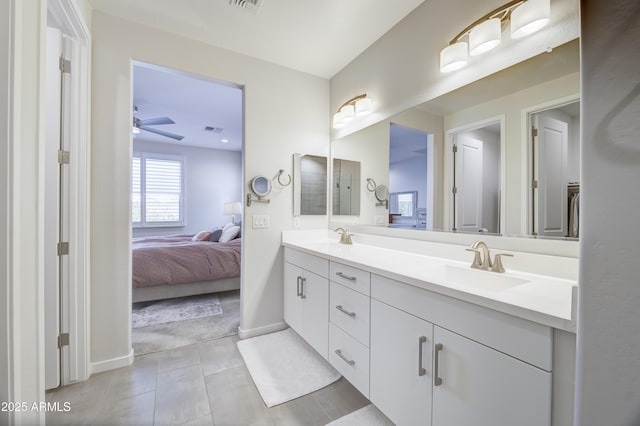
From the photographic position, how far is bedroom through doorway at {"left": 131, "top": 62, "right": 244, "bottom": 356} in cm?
264

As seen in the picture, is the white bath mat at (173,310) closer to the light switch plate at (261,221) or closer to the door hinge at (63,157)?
the light switch plate at (261,221)

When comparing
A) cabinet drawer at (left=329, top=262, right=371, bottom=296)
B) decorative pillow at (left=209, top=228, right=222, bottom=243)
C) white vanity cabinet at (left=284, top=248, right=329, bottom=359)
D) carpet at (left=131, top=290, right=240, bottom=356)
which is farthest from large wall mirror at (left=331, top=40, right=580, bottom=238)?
decorative pillow at (left=209, top=228, right=222, bottom=243)

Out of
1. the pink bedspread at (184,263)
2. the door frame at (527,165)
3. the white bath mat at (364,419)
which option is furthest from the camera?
the pink bedspread at (184,263)

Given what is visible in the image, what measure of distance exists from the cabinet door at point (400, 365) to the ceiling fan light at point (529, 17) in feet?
4.68

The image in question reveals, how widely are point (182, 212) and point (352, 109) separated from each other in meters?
5.03

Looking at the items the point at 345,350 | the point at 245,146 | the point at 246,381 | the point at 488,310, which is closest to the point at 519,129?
the point at 488,310

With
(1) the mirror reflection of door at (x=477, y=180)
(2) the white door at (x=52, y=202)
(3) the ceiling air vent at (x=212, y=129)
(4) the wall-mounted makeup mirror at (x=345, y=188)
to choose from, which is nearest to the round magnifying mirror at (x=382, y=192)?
(4) the wall-mounted makeup mirror at (x=345, y=188)

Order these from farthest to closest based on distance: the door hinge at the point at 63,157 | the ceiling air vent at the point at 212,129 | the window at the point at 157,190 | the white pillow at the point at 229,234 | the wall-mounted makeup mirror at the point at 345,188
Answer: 1. the window at the point at 157,190
2. the ceiling air vent at the point at 212,129
3. the white pillow at the point at 229,234
4. the wall-mounted makeup mirror at the point at 345,188
5. the door hinge at the point at 63,157

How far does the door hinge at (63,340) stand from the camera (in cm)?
170

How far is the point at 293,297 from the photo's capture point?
7.46ft

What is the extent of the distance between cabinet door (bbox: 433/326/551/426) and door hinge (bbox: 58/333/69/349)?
226 cm

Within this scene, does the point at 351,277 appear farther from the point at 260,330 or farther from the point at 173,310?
the point at 173,310

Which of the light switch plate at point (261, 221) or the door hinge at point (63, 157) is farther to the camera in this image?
the light switch plate at point (261, 221)

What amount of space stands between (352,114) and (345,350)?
1.94 metres
